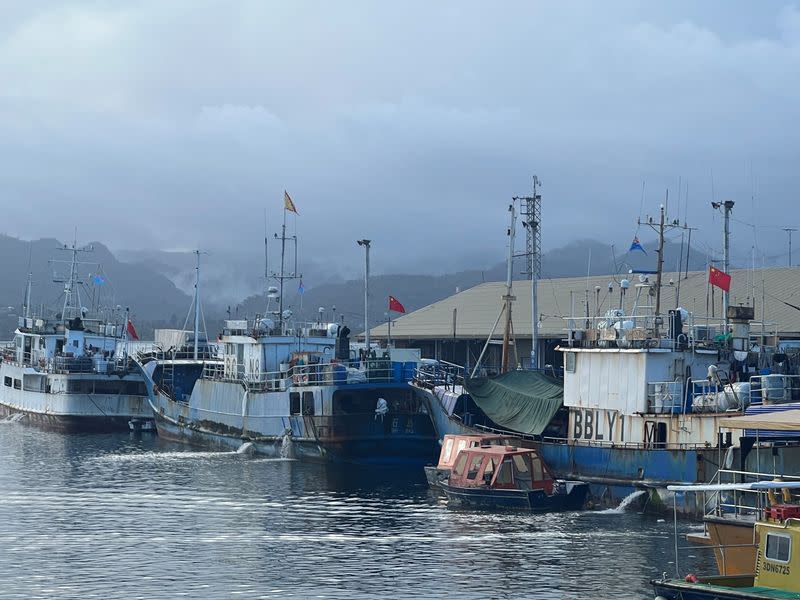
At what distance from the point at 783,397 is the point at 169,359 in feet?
167

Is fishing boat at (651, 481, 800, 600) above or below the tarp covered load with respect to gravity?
below

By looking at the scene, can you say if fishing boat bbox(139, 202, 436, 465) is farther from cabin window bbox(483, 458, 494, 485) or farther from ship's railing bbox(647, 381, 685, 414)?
ship's railing bbox(647, 381, 685, 414)

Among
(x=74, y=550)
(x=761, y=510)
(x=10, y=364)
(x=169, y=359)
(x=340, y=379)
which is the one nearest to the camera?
(x=761, y=510)

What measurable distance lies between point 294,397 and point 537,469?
19.6m

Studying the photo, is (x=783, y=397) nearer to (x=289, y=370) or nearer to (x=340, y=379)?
(x=340, y=379)

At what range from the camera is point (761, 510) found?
33.0 m

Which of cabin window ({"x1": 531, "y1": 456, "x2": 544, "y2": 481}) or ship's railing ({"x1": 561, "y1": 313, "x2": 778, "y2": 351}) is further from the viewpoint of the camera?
ship's railing ({"x1": 561, "y1": 313, "x2": 778, "y2": 351})

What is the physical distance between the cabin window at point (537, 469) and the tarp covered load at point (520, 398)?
164 inches

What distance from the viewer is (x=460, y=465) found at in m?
48.9

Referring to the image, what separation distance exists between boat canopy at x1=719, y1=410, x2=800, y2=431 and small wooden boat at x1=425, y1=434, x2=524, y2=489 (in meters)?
13.9

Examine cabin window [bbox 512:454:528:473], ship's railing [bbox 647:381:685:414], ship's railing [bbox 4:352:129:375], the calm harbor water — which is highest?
ship's railing [bbox 4:352:129:375]

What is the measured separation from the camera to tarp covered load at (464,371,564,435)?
52.4 m

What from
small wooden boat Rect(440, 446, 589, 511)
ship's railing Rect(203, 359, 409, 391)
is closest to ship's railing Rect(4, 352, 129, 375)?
ship's railing Rect(203, 359, 409, 391)

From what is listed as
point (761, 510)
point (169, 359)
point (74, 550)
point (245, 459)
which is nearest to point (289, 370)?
point (245, 459)
